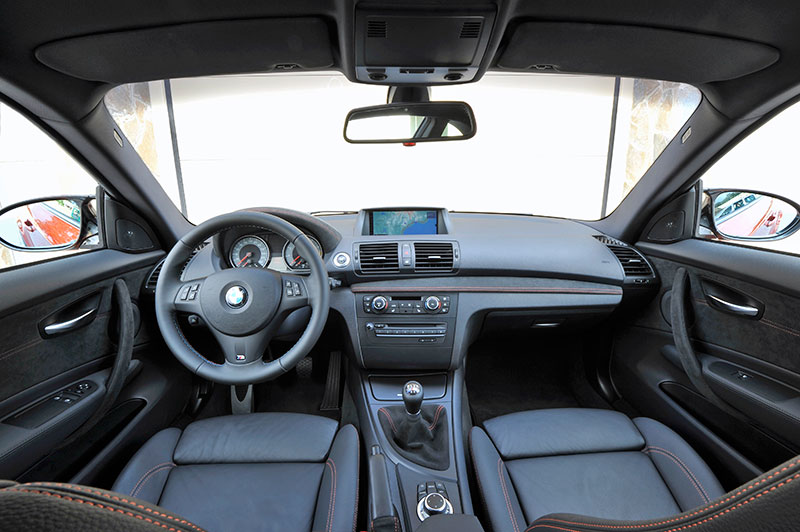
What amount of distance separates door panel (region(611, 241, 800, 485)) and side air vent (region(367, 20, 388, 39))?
164cm

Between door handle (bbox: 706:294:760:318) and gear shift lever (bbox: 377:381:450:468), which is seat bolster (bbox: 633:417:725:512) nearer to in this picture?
door handle (bbox: 706:294:760:318)

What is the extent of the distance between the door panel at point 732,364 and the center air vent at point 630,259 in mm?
59

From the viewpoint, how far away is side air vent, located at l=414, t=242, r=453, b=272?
7.07ft

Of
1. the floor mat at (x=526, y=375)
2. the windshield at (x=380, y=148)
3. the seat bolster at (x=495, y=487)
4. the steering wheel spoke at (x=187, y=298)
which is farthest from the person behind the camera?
the windshield at (x=380, y=148)

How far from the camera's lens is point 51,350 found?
62.3 inches

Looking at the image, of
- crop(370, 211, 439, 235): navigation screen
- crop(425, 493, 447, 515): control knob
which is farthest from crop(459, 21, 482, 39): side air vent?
crop(425, 493, 447, 515): control knob

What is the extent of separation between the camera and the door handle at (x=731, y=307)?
167cm

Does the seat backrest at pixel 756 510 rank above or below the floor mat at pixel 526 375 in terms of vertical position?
above

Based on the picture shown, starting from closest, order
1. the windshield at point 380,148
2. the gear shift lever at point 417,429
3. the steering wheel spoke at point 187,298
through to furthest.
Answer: the steering wheel spoke at point 187,298 → the gear shift lever at point 417,429 → the windshield at point 380,148

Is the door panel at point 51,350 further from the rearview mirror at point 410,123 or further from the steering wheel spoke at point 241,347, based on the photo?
the rearview mirror at point 410,123

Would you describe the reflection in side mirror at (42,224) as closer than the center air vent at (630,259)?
Yes

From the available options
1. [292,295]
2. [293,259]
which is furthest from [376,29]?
[293,259]

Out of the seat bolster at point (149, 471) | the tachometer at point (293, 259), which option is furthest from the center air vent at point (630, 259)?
the seat bolster at point (149, 471)

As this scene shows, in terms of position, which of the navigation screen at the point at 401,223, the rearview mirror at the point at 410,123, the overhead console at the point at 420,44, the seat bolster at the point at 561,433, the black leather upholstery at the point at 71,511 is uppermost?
the overhead console at the point at 420,44
